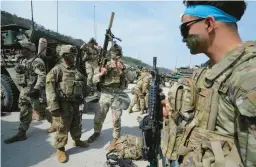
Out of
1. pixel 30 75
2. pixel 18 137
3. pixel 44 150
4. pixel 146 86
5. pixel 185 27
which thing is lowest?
pixel 44 150

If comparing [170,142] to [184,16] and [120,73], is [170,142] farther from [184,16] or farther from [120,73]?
[120,73]

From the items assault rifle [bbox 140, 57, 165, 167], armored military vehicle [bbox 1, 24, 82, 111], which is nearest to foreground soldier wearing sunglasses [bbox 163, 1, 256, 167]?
assault rifle [bbox 140, 57, 165, 167]

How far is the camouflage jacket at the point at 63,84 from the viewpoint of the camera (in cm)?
400

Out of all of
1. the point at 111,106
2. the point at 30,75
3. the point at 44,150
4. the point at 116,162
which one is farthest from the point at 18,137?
the point at 116,162

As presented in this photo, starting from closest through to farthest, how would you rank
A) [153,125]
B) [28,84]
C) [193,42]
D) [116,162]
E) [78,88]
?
[193,42]
[153,125]
[116,162]
[78,88]
[28,84]

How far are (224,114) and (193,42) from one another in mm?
490

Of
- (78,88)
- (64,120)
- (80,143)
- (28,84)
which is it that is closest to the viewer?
(64,120)

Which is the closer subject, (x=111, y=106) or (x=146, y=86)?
(x=111, y=106)

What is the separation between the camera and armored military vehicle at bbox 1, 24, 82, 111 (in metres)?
6.93

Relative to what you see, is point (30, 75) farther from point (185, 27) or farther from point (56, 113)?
point (185, 27)

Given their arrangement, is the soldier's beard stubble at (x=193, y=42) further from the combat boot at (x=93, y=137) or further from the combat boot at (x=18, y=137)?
the combat boot at (x=18, y=137)

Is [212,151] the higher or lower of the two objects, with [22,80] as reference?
lower

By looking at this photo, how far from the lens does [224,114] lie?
4.04 feet

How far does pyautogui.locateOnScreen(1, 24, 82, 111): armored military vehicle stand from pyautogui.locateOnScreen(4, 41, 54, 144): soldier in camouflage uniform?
7.00ft
